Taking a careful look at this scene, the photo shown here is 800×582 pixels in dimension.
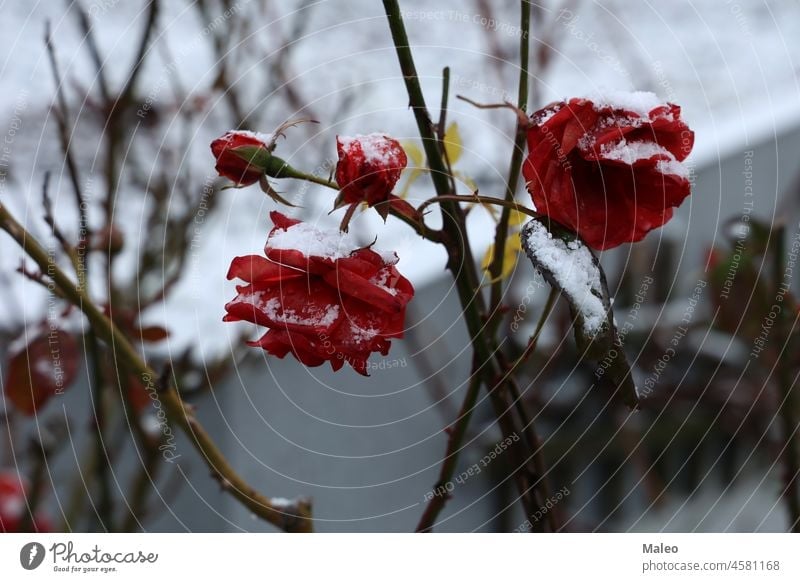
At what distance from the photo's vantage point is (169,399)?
1.09 ft

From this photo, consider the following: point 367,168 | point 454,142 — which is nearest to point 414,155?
point 454,142

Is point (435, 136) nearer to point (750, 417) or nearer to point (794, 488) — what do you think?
point (794, 488)

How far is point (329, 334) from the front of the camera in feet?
0.83

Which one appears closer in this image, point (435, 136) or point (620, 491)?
point (435, 136)

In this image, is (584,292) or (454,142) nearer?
(584,292)

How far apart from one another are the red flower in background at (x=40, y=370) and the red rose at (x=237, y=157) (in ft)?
0.85

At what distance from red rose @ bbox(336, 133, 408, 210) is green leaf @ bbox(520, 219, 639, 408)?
Answer: 0.05 meters

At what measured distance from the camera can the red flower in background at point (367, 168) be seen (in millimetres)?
245

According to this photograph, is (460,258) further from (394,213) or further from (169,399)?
(169,399)

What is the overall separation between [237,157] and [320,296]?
0.06m
